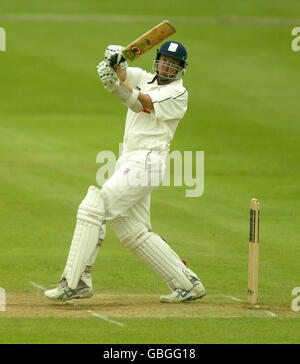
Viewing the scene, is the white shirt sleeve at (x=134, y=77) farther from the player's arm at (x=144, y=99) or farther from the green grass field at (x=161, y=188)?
the green grass field at (x=161, y=188)

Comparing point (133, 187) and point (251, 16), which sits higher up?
point (251, 16)

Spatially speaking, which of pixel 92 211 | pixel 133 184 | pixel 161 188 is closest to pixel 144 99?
pixel 133 184

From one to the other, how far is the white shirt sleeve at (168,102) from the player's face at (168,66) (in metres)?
0.19

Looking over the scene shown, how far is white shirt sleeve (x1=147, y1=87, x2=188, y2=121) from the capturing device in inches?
320

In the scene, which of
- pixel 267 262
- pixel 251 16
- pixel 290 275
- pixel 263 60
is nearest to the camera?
pixel 290 275

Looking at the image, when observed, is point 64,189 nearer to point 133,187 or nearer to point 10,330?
point 133,187

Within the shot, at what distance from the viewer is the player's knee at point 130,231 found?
8.22 metres

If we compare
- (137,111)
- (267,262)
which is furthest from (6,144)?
(137,111)

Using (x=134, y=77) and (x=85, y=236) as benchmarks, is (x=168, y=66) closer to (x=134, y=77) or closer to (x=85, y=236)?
(x=134, y=77)

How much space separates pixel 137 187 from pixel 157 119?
64 centimetres

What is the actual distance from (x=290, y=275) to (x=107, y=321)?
2.85 metres

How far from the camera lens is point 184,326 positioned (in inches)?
284

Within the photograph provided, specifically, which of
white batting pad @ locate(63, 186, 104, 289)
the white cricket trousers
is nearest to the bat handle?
the white cricket trousers

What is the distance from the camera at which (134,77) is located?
28.2ft
